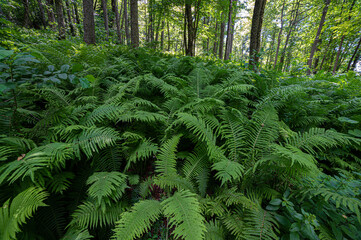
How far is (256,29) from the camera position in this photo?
3.38 meters

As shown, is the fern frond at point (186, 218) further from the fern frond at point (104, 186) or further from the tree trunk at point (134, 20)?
the tree trunk at point (134, 20)

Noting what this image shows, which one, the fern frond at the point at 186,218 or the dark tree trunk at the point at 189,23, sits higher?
the dark tree trunk at the point at 189,23

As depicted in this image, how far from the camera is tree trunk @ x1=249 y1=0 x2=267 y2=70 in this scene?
3.28 metres

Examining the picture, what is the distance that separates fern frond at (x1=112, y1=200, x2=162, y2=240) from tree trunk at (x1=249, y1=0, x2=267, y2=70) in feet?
11.6

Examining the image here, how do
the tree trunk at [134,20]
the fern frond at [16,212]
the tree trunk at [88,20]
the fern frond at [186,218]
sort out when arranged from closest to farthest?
the fern frond at [16,212]
the fern frond at [186,218]
the tree trunk at [88,20]
the tree trunk at [134,20]

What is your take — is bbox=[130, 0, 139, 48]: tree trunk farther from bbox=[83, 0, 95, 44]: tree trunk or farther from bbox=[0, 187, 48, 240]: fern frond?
bbox=[0, 187, 48, 240]: fern frond

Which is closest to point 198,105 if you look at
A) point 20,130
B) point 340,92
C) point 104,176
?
point 104,176

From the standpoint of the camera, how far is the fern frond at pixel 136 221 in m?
1.03

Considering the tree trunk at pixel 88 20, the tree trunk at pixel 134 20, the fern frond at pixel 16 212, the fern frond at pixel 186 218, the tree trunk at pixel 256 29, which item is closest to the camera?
the fern frond at pixel 16 212

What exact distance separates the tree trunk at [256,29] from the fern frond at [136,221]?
3539mm

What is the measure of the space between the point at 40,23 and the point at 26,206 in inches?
712

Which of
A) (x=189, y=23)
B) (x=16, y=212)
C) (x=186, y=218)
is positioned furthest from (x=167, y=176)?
(x=189, y=23)

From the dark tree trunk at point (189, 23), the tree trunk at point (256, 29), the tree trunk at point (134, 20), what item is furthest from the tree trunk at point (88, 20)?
the tree trunk at point (256, 29)

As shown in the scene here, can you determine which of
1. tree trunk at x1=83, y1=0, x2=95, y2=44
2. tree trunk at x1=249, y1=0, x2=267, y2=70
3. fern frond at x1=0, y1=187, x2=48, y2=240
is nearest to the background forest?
fern frond at x1=0, y1=187, x2=48, y2=240
